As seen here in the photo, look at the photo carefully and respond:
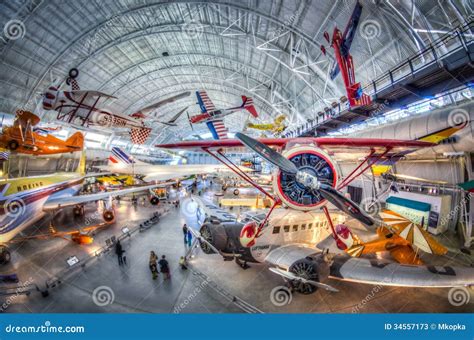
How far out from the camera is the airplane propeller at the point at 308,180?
2.78 meters

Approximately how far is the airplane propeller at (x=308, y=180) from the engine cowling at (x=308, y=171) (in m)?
0.31

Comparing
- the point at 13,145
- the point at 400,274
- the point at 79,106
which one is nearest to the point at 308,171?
the point at 400,274

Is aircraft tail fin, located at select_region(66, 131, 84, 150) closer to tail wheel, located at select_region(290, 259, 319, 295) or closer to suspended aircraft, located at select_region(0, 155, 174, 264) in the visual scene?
suspended aircraft, located at select_region(0, 155, 174, 264)

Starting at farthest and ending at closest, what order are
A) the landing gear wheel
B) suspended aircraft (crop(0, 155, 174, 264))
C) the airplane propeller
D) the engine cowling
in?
the landing gear wheel → suspended aircraft (crop(0, 155, 174, 264)) → the engine cowling → the airplane propeller

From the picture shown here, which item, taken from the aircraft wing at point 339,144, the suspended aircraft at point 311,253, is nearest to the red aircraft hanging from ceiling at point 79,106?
the aircraft wing at point 339,144

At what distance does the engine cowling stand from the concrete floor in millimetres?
3049

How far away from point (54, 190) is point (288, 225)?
39.0ft

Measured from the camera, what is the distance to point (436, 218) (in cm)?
859

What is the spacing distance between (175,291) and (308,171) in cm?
488

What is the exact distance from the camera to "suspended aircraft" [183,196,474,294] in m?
3.61

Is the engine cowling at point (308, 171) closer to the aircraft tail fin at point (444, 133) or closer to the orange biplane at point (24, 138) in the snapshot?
the aircraft tail fin at point (444, 133)

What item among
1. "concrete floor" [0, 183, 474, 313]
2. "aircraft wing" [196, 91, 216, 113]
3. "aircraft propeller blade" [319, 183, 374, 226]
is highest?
"aircraft wing" [196, 91, 216, 113]

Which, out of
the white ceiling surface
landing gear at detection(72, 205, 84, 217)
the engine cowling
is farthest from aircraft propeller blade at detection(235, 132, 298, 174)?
landing gear at detection(72, 205, 84, 217)

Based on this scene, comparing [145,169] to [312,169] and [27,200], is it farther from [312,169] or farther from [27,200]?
[312,169]
